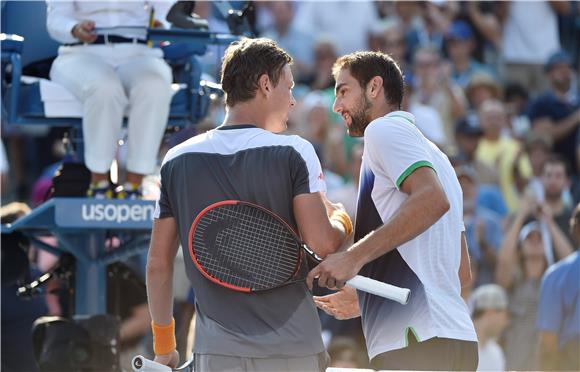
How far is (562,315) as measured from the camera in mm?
8211

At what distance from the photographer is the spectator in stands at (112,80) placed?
7082mm

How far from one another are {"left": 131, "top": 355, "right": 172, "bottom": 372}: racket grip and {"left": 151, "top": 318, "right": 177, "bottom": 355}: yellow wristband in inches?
6.2

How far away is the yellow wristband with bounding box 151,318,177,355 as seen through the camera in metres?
4.95

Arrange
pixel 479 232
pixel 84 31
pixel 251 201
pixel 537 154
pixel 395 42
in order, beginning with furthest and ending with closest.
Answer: pixel 395 42
pixel 537 154
pixel 479 232
pixel 84 31
pixel 251 201

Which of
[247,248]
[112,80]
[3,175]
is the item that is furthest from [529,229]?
[247,248]

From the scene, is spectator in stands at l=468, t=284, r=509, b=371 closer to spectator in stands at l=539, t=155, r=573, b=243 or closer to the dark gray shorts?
spectator in stands at l=539, t=155, r=573, b=243

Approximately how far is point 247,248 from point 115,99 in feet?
8.94

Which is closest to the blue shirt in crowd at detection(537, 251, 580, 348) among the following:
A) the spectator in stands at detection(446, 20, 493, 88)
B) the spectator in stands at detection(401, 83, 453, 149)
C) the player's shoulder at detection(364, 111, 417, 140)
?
the spectator in stands at detection(401, 83, 453, 149)

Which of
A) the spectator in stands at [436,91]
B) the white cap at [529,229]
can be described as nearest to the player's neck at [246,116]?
the white cap at [529,229]

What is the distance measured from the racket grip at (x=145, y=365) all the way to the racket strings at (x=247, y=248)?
44cm

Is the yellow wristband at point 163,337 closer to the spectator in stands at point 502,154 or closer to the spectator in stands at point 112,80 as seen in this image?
the spectator in stands at point 112,80

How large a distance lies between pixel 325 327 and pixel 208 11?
13.0ft

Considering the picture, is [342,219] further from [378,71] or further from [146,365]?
[146,365]

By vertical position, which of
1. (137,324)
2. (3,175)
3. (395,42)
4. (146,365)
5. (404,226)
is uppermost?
(404,226)
